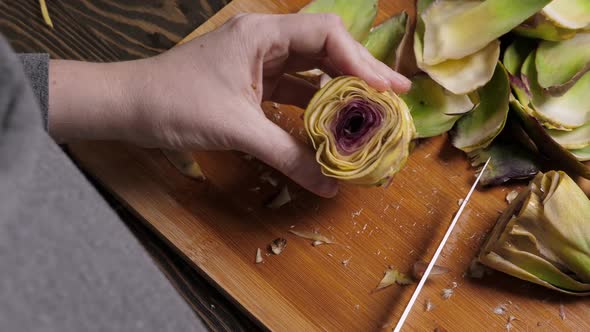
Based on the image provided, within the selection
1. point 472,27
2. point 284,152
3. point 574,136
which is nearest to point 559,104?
point 574,136

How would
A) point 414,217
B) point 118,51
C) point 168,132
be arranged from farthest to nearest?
point 118,51 → point 414,217 → point 168,132

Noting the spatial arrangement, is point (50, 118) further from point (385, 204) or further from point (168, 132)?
point (385, 204)

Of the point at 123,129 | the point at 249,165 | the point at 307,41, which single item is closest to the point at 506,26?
the point at 307,41

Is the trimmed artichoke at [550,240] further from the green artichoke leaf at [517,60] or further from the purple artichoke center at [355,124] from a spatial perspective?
the purple artichoke center at [355,124]

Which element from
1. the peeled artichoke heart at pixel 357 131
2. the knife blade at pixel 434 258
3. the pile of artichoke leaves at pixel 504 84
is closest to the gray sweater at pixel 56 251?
the peeled artichoke heart at pixel 357 131

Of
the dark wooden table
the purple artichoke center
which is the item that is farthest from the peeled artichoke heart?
the dark wooden table

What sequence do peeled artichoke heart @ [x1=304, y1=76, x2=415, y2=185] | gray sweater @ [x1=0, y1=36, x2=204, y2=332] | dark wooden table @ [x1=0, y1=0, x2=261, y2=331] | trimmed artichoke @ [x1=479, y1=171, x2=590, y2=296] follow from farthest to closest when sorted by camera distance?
dark wooden table @ [x1=0, y1=0, x2=261, y2=331], trimmed artichoke @ [x1=479, y1=171, x2=590, y2=296], peeled artichoke heart @ [x1=304, y1=76, x2=415, y2=185], gray sweater @ [x1=0, y1=36, x2=204, y2=332]

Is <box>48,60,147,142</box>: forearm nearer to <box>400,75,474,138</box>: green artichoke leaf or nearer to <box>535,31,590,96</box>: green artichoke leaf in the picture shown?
<box>400,75,474,138</box>: green artichoke leaf
